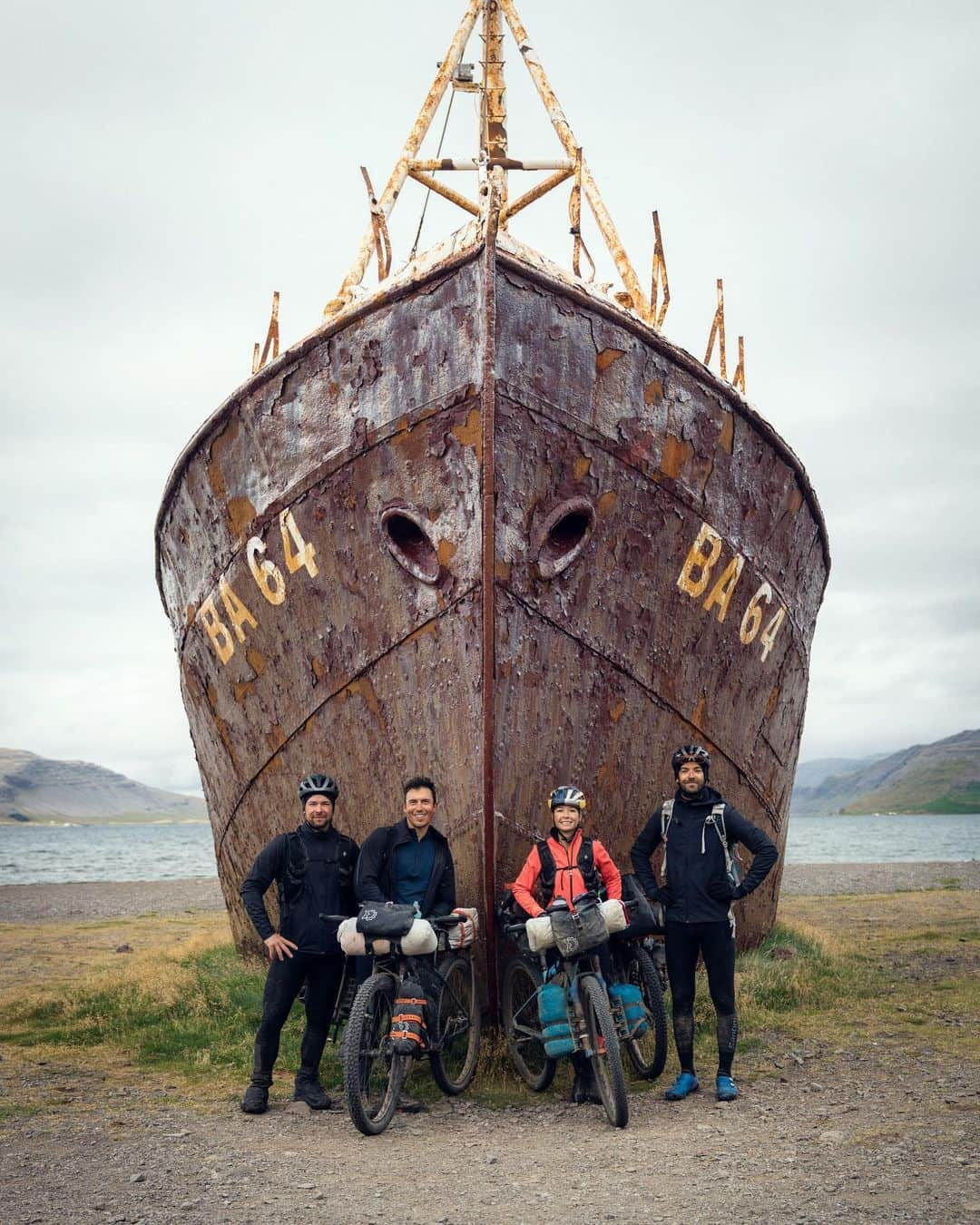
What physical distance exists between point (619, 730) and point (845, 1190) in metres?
2.46

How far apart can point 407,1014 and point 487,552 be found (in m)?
2.09

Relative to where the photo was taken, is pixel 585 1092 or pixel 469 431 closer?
pixel 585 1092

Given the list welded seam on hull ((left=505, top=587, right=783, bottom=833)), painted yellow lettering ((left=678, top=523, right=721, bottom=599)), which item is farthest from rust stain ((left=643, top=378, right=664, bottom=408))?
welded seam on hull ((left=505, top=587, right=783, bottom=833))

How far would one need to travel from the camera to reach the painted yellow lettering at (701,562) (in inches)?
224

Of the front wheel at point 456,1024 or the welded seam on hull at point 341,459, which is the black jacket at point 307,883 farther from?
the welded seam on hull at point 341,459

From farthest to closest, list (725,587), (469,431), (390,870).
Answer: (725,587)
(469,431)
(390,870)

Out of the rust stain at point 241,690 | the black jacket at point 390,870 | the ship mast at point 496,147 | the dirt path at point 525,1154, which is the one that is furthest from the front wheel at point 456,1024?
the ship mast at point 496,147

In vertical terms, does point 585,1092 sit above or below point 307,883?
below

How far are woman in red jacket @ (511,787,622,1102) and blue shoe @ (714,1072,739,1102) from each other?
0.55 meters

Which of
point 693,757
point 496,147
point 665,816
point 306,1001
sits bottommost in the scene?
point 306,1001

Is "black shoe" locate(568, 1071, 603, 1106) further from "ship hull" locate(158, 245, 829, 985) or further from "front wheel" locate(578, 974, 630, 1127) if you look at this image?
"ship hull" locate(158, 245, 829, 985)

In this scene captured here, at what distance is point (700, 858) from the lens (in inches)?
195

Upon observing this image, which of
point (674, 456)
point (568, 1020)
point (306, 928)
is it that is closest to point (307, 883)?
point (306, 928)

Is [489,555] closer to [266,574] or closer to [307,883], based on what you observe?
[266,574]
